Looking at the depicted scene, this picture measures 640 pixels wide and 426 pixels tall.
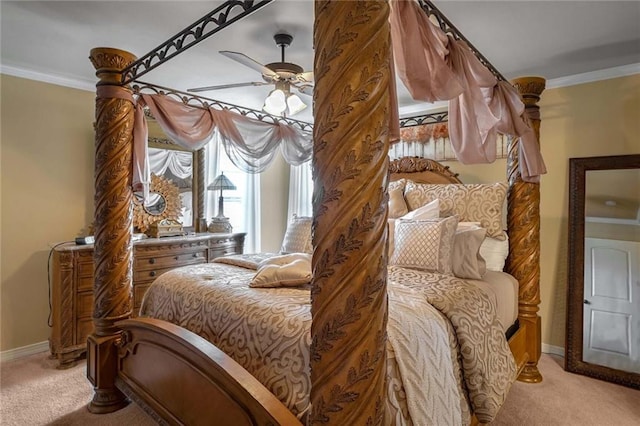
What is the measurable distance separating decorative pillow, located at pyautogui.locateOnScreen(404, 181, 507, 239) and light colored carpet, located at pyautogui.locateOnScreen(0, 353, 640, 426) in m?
1.17

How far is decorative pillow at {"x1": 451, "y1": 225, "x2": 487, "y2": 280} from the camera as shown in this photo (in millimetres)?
2268

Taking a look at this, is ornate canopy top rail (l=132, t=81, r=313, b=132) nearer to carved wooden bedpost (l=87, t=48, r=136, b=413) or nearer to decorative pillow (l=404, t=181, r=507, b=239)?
carved wooden bedpost (l=87, t=48, r=136, b=413)

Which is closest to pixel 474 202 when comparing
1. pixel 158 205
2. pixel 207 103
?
Result: pixel 207 103

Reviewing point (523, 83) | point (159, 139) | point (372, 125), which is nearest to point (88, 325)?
point (159, 139)

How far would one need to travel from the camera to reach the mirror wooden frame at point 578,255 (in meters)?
2.77

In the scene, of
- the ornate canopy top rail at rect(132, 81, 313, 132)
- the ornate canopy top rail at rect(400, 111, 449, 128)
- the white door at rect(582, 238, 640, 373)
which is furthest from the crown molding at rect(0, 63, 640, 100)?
the white door at rect(582, 238, 640, 373)

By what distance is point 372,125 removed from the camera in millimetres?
864

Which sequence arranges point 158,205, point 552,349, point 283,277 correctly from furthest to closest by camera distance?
1. point 158,205
2. point 552,349
3. point 283,277

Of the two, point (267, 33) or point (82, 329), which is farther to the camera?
point (82, 329)

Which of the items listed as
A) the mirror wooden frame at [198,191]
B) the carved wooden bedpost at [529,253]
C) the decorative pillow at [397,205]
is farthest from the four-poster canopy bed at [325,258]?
the mirror wooden frame at [198,191]

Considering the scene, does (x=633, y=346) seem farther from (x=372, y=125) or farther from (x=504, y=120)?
(x=372, y=125)

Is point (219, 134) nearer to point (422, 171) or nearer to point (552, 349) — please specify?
point (422, 171)

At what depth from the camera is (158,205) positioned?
3.76 m

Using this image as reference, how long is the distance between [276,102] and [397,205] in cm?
131
